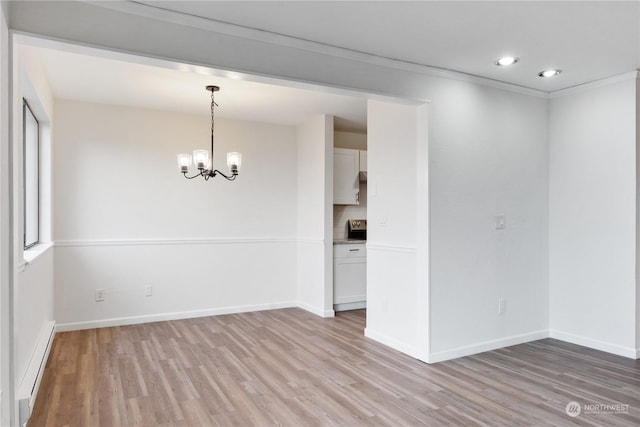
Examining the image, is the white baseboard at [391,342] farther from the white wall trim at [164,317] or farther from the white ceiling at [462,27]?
the white ceiling at [462,27]

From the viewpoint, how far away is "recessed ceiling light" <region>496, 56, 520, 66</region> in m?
3.21

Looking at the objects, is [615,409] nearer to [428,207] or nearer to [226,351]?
[428,207]

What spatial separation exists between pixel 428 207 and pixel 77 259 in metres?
3.66

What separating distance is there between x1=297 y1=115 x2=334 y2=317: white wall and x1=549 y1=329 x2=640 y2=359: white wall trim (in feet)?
7.86

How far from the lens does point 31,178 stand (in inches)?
151

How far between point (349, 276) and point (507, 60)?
312cm

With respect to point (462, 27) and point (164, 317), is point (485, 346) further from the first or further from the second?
point (164, 317)

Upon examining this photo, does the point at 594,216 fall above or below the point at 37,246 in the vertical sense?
above

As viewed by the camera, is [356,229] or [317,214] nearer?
[317,214]

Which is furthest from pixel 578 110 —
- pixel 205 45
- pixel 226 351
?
pixel 226 351

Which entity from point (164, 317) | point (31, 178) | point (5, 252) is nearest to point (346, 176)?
point (164, 317)

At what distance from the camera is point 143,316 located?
15.8 ft

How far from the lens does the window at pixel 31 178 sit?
3613 millimetres

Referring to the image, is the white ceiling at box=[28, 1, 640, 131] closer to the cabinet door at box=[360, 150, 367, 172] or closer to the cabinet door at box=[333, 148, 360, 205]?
the cabinet door at box=[333, 148, 360, 205]
